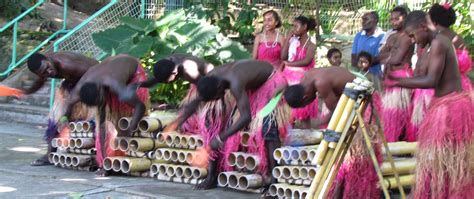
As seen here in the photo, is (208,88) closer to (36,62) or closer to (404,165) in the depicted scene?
(404,165)

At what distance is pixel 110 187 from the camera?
7.03 meters

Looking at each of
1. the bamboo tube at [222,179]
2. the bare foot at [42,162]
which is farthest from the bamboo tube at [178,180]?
the bare foot at [42,162]

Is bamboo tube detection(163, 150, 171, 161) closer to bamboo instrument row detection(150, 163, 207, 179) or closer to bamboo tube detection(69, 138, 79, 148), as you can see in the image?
bamboo instrument row detection(150, 163, 207, 179)

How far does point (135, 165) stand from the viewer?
297 inches

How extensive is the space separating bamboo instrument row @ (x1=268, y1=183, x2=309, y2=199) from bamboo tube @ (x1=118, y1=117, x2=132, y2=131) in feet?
5.99

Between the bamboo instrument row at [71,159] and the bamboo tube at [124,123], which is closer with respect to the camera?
the bamboo tube at [124,123]

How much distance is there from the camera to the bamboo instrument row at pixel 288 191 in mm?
6156

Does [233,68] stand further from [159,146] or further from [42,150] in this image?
[42,150]

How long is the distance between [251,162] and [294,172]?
586mm

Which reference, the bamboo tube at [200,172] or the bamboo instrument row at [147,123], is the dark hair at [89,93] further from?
the bamboo tube at [200,172]

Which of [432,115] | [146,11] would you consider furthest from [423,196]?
[146,11]

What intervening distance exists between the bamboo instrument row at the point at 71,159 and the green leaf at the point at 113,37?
259 centimetres

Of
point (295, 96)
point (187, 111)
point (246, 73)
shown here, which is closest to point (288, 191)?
point (295, 96)

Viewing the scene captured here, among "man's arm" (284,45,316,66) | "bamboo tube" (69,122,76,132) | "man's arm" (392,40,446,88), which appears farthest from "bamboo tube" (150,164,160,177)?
"man's arm" (392,40,446,88)
